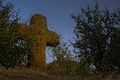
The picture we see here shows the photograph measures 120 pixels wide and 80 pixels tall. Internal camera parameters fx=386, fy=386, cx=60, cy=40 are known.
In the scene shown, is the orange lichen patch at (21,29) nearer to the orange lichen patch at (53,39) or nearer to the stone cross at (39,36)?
the stone cross at (39,36)

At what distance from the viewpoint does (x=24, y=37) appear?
2973 centimetres

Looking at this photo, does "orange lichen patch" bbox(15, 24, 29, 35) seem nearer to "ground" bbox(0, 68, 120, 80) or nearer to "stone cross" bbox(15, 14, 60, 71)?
"stone cross" bbox(15, 14, 60, 71)

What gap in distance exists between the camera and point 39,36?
3127 centimetres

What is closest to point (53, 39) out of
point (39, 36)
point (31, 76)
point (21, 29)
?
point (39, 36)

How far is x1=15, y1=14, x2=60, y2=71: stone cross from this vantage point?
3038 centimetres

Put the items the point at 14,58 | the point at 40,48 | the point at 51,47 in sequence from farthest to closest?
1. the point at 51,47
2. the point at 40,48
3. the point at 14,58

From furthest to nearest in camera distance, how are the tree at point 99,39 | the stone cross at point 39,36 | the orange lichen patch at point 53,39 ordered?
the orange lichen patch at point 53,39
the stone cross at point 39,36
the tree at point 99,39

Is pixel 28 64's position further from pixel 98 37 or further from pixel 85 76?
pixel 98 37

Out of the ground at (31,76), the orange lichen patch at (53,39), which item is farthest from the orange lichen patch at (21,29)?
the ground at (31,76)

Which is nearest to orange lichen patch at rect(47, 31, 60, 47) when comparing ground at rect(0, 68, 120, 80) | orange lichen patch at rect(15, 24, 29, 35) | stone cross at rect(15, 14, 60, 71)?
stone cross at rect(15, 14, 60, 71)

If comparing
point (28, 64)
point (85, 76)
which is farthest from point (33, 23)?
point (85, 76)

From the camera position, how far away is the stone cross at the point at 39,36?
30.4 meters

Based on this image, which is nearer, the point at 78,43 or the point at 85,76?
the point at 78,43

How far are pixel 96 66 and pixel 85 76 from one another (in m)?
3.56
